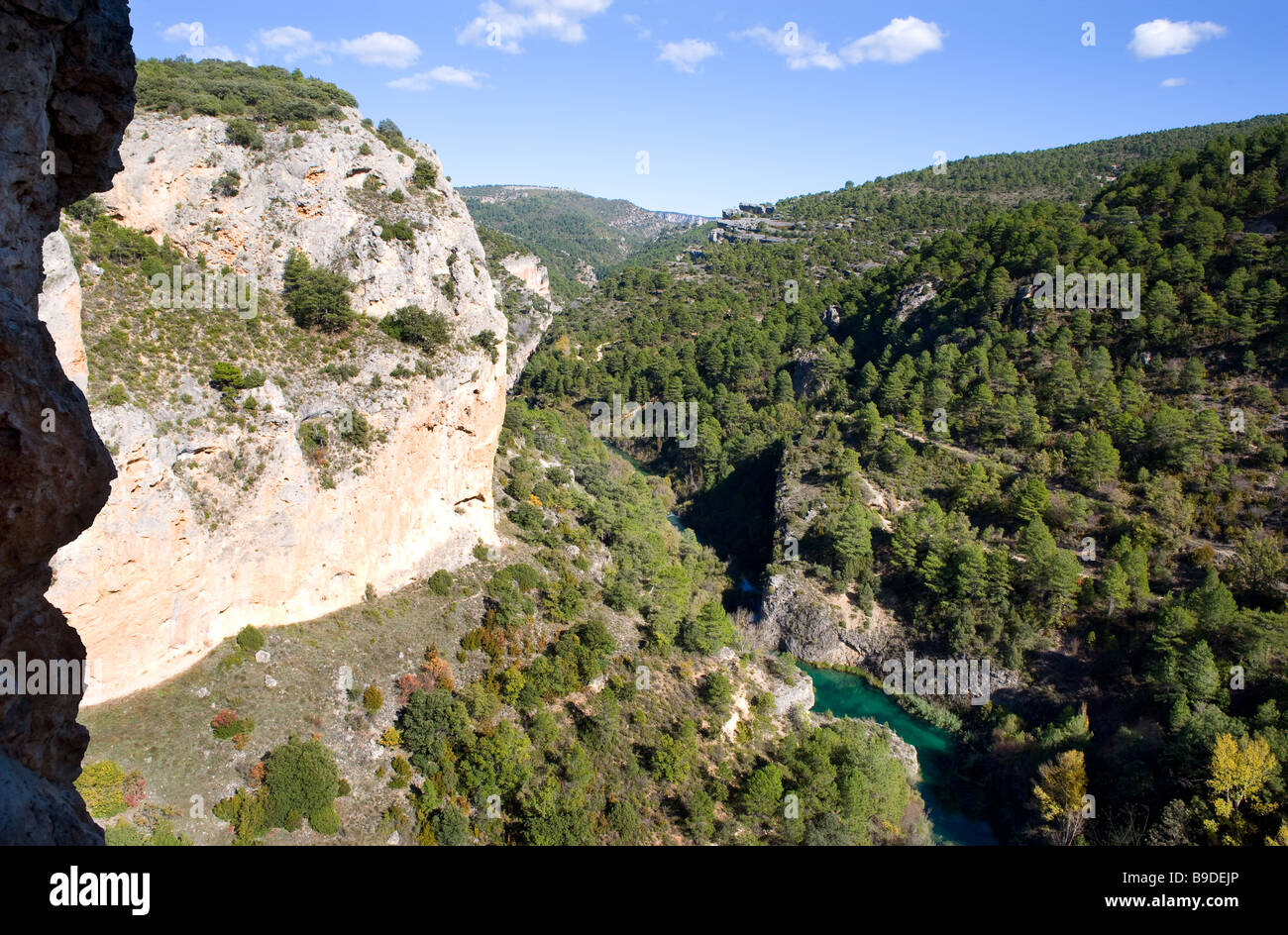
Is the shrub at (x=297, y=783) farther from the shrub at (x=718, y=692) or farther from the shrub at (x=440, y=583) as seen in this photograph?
the shrub at (x=718, y=692)

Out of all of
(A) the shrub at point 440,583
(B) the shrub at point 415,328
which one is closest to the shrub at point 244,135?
(B) the shrub at point 415,328

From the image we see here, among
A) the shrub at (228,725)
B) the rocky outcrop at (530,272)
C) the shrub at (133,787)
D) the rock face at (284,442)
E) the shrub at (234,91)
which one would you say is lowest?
the shrub at (133,787)

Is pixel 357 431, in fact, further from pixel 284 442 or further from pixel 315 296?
pixel 315 296

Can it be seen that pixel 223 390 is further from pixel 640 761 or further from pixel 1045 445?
pixel 1045 445

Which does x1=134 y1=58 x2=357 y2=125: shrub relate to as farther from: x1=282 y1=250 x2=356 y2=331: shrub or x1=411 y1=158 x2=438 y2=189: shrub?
x1=282 y1=250 x2=356 y2=331: shrub

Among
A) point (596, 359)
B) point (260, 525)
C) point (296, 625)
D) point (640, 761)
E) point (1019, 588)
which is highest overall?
point (596, 359)
